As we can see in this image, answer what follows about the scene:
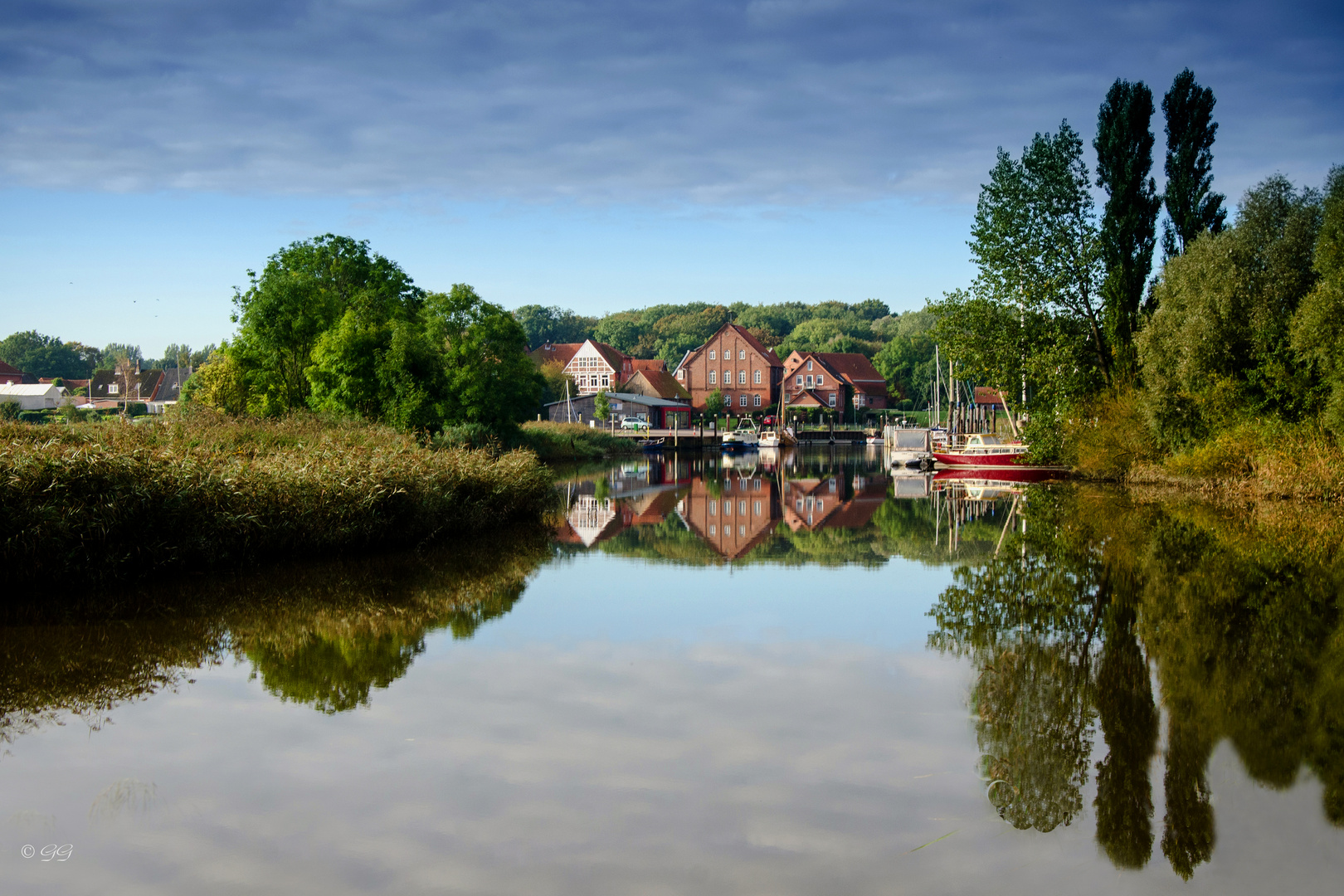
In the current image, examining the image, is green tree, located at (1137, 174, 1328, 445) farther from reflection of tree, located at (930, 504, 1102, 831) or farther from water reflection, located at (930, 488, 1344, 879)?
reflection of tree, located at (930, 504, 1102, 831)

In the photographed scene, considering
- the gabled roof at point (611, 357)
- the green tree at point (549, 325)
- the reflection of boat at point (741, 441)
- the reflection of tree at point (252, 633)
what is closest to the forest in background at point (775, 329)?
the green tree at point (549, 325)

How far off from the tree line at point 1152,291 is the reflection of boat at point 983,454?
2.53 metres

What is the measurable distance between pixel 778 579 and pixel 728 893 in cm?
996

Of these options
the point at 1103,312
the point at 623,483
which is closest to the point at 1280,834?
the point at 1103,312

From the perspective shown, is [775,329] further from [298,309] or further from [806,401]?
[298,309]

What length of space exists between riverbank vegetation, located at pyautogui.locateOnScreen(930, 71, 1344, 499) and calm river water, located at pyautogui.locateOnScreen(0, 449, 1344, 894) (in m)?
10.2

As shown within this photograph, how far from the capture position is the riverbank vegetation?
75.4 feet

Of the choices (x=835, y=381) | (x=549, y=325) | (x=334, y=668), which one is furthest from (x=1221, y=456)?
(x=549, y=325)

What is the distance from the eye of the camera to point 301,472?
50.0 feet

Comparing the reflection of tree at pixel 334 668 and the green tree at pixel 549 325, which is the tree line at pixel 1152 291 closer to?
the reflection of tree at pixel 334 668

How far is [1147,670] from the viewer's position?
8672 mm

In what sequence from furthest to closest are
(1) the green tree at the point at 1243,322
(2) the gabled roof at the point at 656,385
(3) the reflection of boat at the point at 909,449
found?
(2) the gabled roof at the point at 656,385
(3) the reflection of boat at the point at 909,449
(1) the green tree at the point at 1243,322

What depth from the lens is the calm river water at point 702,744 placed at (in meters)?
5.13

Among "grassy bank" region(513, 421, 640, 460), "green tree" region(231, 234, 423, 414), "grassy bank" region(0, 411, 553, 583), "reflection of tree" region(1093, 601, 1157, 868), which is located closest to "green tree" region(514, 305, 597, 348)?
"grassy bank" region(513, 421, 640, 460)
